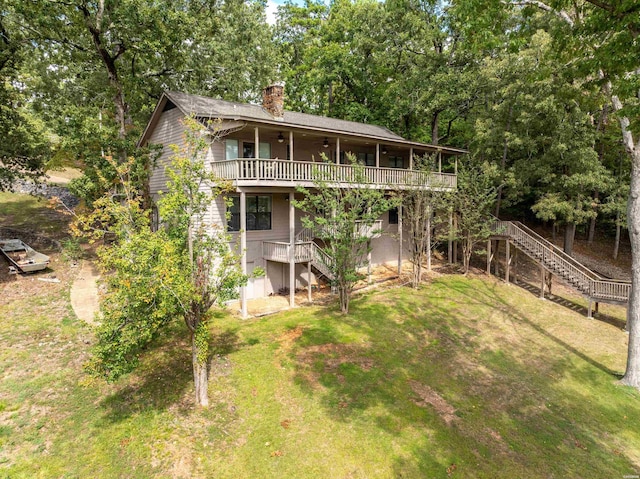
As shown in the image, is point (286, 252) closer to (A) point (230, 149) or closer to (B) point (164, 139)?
(A) point (230, 149)

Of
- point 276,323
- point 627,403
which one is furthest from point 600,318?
point 276,323

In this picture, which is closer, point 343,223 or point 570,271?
point 343,223

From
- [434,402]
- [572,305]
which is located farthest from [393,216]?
[434,402]

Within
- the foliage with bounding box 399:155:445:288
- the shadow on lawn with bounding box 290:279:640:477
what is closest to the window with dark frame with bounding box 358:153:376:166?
the foliage with bounding box 399:155:445:288

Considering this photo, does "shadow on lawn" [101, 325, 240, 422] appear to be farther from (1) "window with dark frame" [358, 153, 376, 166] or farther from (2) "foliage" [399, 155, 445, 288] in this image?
(1) "window with dark frame" [358, 153, 376, 166]

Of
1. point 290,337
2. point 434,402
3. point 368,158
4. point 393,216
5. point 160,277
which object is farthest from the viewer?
point 393,216

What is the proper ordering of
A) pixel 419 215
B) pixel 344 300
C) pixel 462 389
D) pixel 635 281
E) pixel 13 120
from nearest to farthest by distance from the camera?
1. pixel 462 389
2. pixel 635 281
3. pixel 344 300
4. pixel 419 215
5. pixel 13 120
